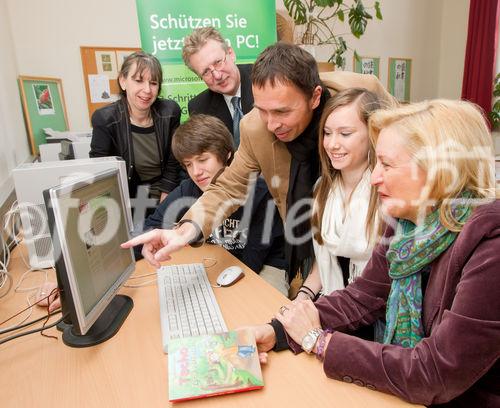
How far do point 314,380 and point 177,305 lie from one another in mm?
471

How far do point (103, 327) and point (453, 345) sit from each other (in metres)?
0.81

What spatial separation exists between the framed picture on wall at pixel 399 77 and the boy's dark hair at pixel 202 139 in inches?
129

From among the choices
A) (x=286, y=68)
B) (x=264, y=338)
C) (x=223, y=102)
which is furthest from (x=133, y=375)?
(x=223, y=102)

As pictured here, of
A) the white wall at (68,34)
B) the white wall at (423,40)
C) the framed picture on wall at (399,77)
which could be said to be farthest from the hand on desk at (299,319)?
the framed picture on wall at (399,77)

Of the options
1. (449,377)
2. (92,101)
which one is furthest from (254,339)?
(92,101)

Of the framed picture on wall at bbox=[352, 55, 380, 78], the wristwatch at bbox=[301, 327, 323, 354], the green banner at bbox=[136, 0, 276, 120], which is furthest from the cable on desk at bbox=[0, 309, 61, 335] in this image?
the framed picture on wall at bbox=[352, 55, 380, 78]

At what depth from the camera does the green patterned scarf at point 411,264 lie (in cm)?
82

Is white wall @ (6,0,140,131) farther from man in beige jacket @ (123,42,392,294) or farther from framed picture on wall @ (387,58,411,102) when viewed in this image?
framed picture on wall @ (387,58,411,102)

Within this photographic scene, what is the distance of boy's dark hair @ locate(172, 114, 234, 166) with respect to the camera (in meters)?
1.69

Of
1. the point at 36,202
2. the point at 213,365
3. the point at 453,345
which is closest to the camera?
the point at 453,345

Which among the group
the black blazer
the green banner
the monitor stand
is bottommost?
the monitor stand

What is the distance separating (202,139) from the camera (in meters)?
1.68

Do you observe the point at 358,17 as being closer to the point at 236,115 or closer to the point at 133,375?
the point at 236,115

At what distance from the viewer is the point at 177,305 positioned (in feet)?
3.76
